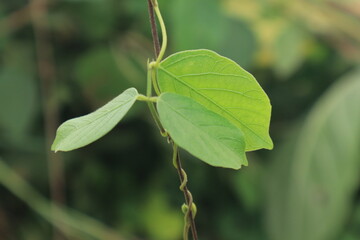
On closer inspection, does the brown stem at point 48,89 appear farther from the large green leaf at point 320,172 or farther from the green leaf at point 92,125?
the green leaf at point 92,125

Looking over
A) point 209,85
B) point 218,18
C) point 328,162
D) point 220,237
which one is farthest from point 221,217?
point 209,85

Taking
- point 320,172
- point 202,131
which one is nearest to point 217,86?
point 202,131

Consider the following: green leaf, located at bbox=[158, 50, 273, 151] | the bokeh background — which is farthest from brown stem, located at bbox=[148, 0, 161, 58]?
the bokeh background

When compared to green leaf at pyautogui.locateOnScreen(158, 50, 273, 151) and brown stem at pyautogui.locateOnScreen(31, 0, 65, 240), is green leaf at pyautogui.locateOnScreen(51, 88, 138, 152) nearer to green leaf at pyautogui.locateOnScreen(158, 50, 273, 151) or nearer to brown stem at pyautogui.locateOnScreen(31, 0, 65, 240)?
green leaf at pyautogui.locateOnScreen(158, 50, 273, 151)

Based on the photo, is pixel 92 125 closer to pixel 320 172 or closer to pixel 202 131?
pixel 202 131

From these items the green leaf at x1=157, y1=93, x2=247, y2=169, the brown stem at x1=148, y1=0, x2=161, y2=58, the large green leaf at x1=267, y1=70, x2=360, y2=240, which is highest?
the brown stem at x1=148, y1=0, x2=161, y2=58

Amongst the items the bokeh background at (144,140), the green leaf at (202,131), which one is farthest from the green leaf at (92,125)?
the bokeh background at (144,140)
